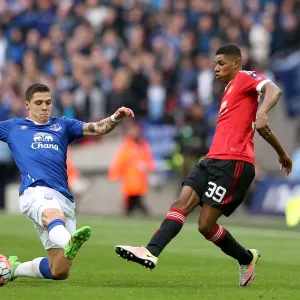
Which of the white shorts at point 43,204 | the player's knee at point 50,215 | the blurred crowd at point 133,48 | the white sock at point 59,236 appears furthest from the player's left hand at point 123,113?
the blurred crowd at point 133,48

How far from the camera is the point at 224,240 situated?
1020 cm

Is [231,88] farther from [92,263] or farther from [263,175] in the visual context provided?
[263,175]

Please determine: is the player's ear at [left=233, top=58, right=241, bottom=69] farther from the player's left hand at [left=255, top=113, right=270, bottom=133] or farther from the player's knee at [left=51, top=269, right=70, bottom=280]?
the player's knee at [left=51, top=269, right=70, bottom=280]

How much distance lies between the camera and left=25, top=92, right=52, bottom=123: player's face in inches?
410

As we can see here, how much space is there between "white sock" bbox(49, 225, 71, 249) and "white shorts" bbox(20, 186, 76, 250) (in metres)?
0.29

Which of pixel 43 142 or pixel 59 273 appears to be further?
pixel 43 142

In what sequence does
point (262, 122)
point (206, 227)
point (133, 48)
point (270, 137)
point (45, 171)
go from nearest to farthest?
point (262, 122)
point (270, 137)
point (206, 227)
point (45, 171)
point (133, 48)

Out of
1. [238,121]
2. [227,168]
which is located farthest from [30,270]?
[238,121]

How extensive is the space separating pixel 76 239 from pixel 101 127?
62.6 inches

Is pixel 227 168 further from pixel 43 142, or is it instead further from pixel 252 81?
pixel 43 142

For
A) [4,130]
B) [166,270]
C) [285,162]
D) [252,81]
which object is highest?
[252,81]

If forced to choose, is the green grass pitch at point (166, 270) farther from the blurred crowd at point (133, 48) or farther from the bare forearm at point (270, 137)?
the blurred crowd at point (133, 48)

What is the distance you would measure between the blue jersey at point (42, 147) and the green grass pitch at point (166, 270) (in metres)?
0.96

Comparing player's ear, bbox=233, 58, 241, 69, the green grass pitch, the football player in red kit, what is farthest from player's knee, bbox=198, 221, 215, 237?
player's ear, bbox=233, 58, 241, 69
